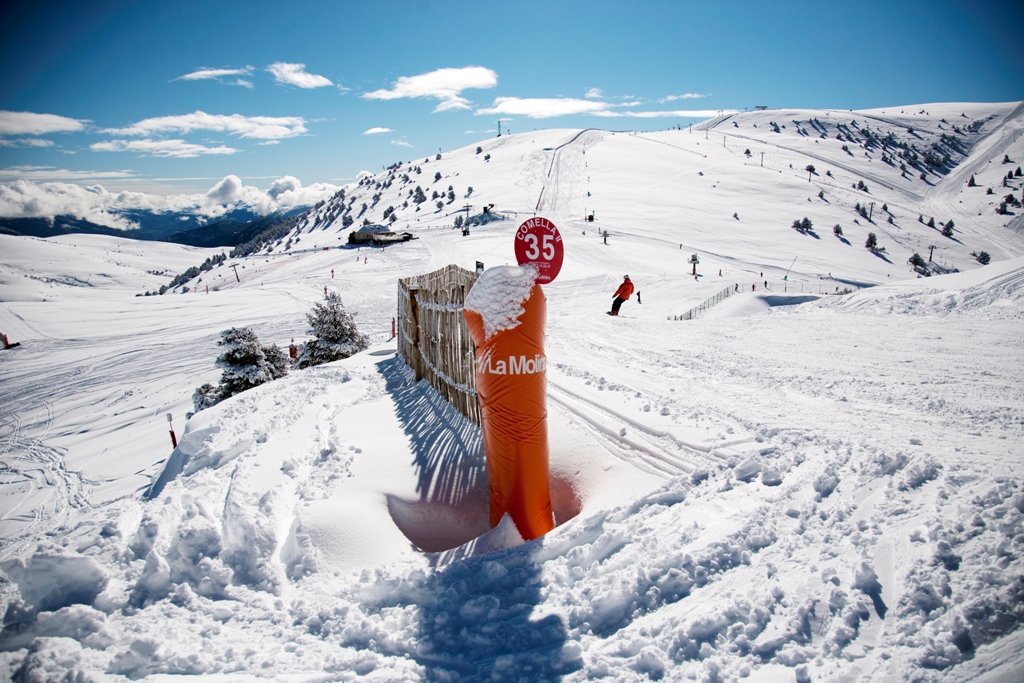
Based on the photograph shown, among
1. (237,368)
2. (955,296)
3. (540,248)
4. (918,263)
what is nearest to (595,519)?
(540,248)

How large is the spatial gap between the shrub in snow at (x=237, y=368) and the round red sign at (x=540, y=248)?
10156 millimetres

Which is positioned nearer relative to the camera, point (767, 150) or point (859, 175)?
point (859, 175)

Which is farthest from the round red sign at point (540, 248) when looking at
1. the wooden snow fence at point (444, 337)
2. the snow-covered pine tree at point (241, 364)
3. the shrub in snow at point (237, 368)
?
the shrub in snow at point (237, 368)

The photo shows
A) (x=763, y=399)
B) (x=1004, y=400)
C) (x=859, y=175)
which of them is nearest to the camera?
(x=1004, y=400)

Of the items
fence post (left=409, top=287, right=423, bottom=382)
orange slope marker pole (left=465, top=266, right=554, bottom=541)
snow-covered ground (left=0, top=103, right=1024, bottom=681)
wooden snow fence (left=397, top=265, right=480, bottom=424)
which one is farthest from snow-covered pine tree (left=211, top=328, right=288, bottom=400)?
orange slope marker pole (left=465, top=266, right=554, bottom=541)

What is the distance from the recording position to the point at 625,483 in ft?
15.4

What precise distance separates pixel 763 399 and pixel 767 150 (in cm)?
9556

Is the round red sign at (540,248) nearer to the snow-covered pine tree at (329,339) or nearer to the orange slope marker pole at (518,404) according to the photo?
the orange slope marker pole at (518,404)

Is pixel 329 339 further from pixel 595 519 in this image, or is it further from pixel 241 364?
pixel 595 519

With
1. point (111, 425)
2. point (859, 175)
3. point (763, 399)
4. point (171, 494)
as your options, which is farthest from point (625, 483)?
point (859, 175)

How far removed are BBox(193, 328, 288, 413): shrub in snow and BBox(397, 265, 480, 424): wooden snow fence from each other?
4.87m

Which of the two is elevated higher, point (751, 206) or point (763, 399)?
point (751, 206)

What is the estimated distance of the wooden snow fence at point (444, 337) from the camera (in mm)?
6707

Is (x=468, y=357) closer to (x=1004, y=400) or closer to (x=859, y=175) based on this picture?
(x=1004, y=400)
